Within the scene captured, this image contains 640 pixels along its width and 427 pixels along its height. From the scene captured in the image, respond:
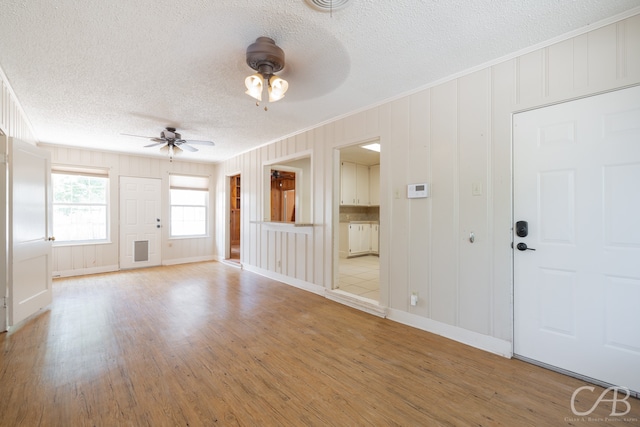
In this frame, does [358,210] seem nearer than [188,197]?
No

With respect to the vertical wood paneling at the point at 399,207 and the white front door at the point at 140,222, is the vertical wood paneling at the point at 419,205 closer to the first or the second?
the vertical wood paneling at the point at 399,207

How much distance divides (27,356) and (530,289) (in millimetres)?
4545

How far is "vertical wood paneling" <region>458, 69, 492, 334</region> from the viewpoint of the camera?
8.21 feet

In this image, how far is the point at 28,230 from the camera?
321 cm

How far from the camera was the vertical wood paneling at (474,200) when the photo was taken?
2504 mm

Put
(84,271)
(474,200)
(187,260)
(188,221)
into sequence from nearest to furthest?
1. (474,200)
2. (84,271)
3. (187,260)
4. (188,221)

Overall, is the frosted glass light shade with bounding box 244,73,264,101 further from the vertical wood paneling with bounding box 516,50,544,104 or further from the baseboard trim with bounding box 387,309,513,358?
the baseboard trim with bounding box 387,309,513,358

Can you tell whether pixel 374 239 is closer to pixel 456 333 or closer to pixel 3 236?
pixel 456 333

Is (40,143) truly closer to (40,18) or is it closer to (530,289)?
(40,18)

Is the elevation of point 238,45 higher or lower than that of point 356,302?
higher

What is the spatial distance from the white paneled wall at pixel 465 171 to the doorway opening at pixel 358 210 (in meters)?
2.82

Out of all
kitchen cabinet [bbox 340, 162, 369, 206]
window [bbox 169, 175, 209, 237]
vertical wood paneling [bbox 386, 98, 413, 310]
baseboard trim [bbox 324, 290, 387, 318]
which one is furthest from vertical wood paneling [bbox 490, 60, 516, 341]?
window [bbox 169, 175, 209, 237]
